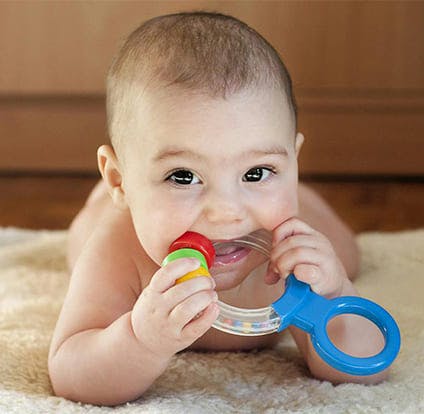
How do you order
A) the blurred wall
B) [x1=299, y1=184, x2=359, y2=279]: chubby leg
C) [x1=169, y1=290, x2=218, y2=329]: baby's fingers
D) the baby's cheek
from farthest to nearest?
the blurred wall, [x1=299, y1=184, x2=359, y2=279]: chubby leg, the baby's cheek, [x1=169, y1=290, x2=218, y2=329]: baby's fingers

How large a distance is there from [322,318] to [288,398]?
87 mm

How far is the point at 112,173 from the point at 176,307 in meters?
0.24

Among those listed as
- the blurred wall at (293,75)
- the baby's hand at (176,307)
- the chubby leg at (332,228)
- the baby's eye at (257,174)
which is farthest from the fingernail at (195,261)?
the blurred wall at (293,75)

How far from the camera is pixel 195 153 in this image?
2.59 feet

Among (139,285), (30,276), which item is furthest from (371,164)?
(139,285)

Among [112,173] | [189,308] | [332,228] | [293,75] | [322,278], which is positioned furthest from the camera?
[293,75]

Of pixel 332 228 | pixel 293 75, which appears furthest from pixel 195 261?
pixel 293 75

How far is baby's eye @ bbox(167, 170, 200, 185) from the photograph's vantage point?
0.80 metres

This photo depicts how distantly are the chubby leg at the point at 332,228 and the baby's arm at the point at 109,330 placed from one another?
12.9 inches

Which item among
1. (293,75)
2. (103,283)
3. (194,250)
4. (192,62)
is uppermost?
(192,62)

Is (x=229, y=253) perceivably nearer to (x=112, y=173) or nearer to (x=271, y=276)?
(x=271, y=276)

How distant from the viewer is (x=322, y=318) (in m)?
0.81

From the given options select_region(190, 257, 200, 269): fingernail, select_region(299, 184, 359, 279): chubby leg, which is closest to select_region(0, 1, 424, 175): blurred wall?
select_region(299, 184, 359, 279): chubby leg

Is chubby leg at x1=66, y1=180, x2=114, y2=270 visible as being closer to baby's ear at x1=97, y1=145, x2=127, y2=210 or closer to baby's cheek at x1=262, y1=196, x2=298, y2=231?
baby's ear at x1=97, y1=145, x2=127, y2=210
